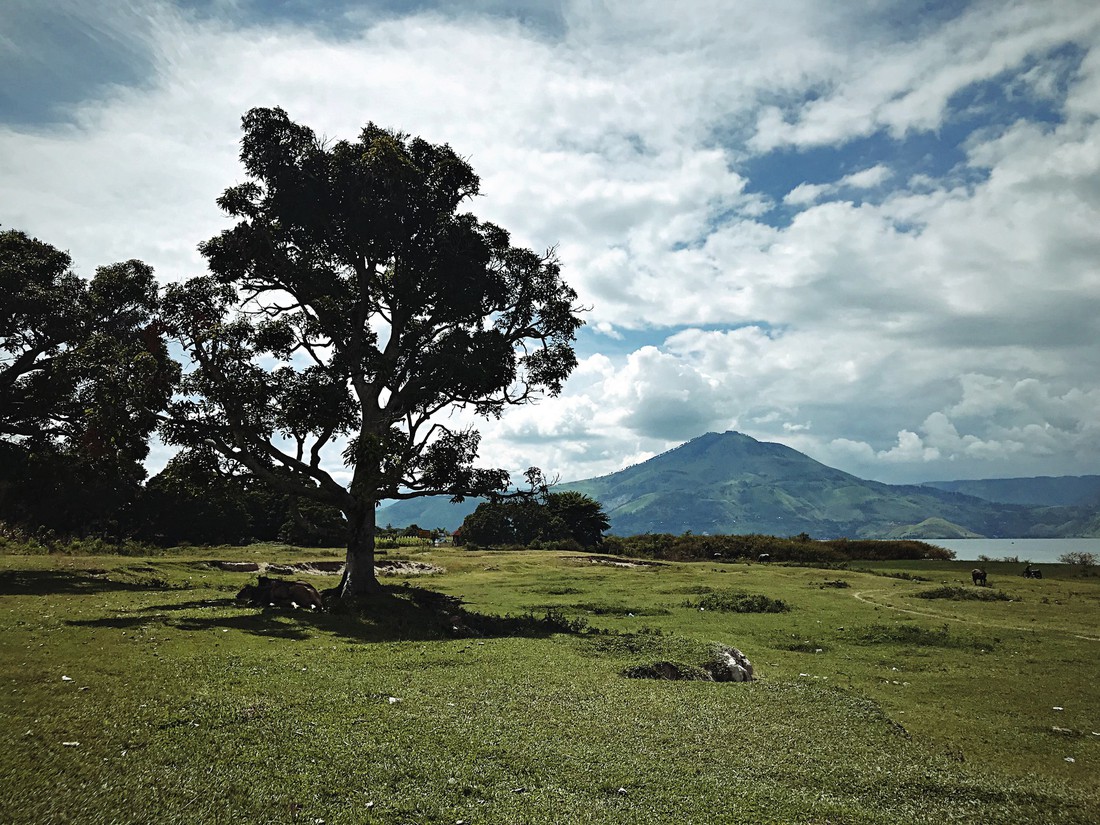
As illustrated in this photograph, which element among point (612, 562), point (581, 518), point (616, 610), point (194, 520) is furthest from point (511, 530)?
point (616, 610)

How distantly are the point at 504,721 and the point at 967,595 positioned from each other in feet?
127

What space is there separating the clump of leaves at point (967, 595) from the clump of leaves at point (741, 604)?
1240 cm

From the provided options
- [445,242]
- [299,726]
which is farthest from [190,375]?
[299,726]

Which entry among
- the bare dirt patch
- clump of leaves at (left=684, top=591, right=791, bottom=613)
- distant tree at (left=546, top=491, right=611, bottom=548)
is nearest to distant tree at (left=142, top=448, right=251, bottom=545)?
the bare dirt patch

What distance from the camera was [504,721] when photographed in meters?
10.5

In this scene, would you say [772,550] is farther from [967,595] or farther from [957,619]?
[957,619]

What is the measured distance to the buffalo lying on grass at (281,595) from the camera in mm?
24188

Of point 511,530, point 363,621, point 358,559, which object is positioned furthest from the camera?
point 511,530

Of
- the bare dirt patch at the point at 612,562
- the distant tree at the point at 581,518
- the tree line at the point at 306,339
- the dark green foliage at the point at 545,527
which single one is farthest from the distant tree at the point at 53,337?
the distant tree at the point at 581,518

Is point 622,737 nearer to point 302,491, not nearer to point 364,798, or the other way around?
point 364,798

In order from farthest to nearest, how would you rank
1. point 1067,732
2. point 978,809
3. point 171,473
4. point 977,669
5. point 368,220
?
1. point 368,220
2. point 171,473
3. point 977,669
4. point 1067,732
5. point 978,809

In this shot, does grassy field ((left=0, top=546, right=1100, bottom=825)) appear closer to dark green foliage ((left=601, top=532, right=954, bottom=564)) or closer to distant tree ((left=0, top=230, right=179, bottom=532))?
distant tree ((left=0, top=230, right=179, bottom=532))

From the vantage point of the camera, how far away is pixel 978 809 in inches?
330

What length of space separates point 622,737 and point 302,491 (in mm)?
19523
